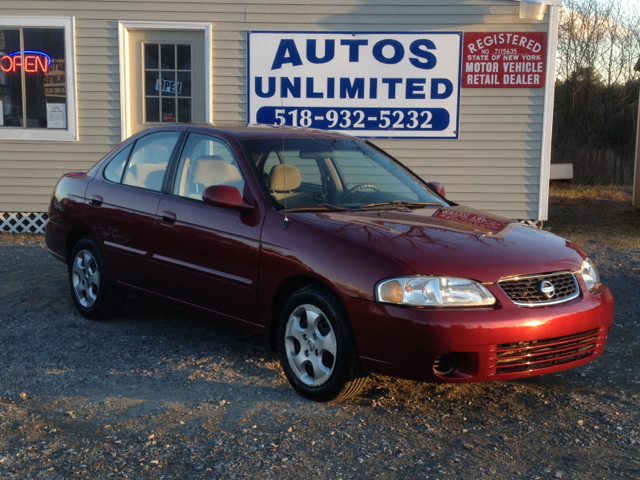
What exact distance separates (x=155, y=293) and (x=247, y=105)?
5.33 meters

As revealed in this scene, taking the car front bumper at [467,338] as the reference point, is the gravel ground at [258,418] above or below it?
below

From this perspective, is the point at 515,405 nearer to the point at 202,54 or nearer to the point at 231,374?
the point at 231,374

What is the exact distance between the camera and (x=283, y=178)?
4.46 metres

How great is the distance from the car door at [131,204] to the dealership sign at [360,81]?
458cm

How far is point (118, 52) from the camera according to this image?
9.71 meters

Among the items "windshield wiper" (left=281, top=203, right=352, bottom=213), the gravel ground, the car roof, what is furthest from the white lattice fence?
"windshield wiper" (left=281, top=203, right=352, bottom=213)

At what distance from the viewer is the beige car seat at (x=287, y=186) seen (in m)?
4.40

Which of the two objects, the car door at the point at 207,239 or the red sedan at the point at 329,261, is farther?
the car door at the point at 207,239

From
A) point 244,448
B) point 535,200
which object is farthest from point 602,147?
point 244,448

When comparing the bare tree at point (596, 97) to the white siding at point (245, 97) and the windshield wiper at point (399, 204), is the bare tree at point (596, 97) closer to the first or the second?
the white siding at point (245, 97)

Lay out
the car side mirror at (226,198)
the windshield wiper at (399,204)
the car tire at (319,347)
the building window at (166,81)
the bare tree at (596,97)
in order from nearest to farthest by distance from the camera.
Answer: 1. the car tire at (319,347)
2. the car side mirror at (226,198)
3. the windshield wiper at (399,204)
4. the building window at (166,81)
5. the bare tree at (596,97)

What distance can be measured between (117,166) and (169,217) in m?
1.04

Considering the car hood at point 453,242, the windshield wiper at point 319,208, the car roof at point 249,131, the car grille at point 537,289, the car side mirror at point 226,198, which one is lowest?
the car grille at point 537,289

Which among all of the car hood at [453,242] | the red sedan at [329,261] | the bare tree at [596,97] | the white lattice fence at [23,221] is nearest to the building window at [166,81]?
the white lattice fence at [23,221]
